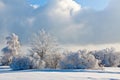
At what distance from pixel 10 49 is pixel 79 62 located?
3050cm

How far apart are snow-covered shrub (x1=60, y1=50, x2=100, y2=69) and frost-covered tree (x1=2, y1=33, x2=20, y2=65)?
28.0 m

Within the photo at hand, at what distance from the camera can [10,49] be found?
75.7 m

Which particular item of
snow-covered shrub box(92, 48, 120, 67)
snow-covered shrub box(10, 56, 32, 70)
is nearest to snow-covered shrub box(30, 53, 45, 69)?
snow-covered shrub box(10, 56, 32, 70)

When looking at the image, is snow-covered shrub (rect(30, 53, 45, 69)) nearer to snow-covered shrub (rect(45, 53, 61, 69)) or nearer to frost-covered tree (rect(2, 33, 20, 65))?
snow-covered shrub (rect(45, 53, 61, 69))

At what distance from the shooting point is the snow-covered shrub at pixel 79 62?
4875 centimetres

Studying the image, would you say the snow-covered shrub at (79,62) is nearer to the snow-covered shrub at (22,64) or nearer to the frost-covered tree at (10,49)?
the snow-covered shrub at (22,64)

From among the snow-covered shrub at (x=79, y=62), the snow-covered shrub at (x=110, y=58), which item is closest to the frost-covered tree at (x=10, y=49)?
the snow-covered shrub at (x=110, y=58)

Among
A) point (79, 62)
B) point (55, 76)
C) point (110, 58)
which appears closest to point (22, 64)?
point (79, 62)

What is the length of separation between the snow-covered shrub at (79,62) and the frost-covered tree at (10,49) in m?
28.0

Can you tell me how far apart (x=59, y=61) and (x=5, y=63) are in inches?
1099

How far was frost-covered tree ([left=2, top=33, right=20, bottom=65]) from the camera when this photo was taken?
7556cm

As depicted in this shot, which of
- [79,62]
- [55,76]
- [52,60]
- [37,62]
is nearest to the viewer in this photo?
[55,76]

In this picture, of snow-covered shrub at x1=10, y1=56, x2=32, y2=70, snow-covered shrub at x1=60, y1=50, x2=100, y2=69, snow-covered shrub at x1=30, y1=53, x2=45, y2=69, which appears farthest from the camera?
snow-covered shrub at x1=10, y1=56, x2=32, y2=70

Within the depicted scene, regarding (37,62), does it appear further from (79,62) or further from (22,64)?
(79,62)
